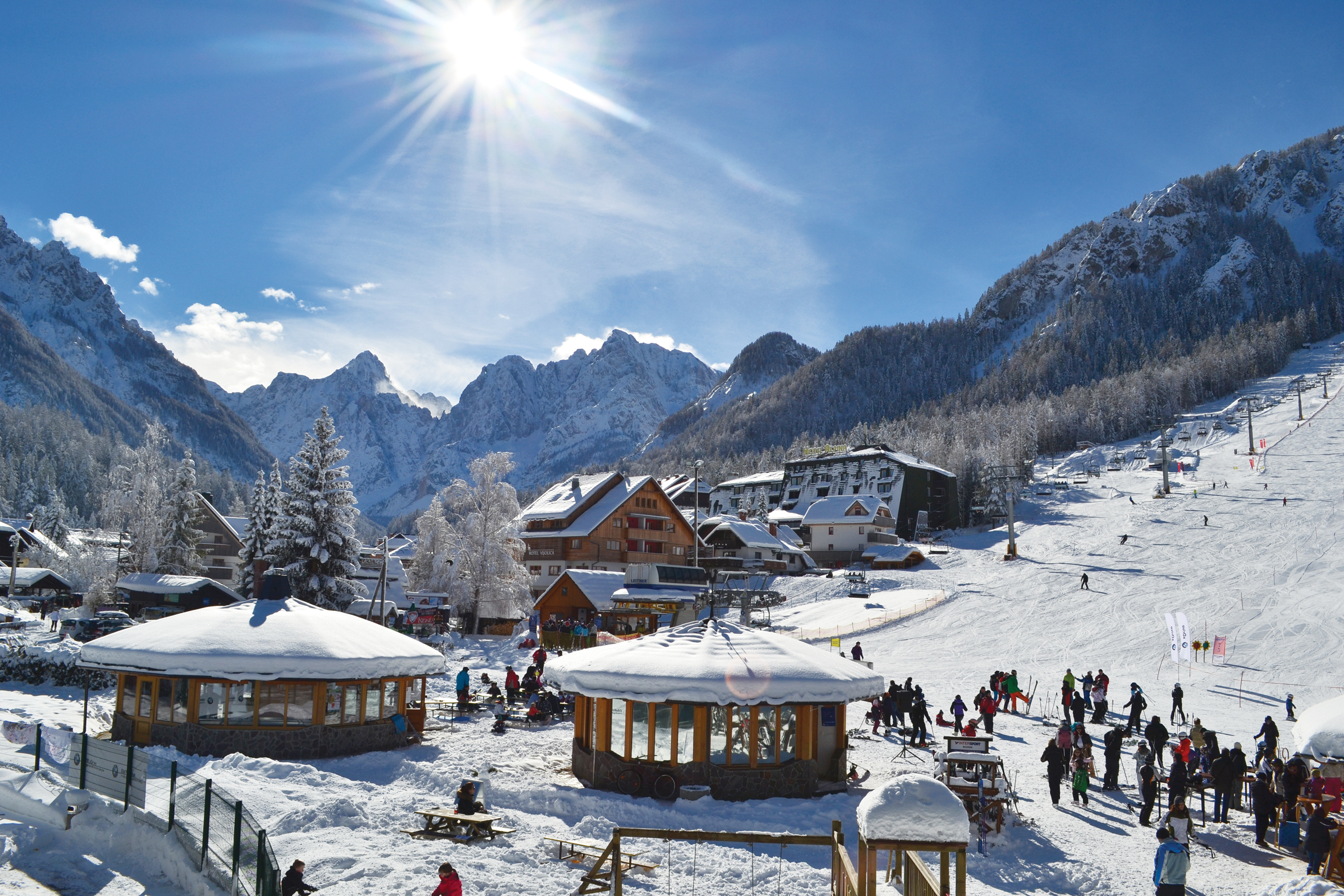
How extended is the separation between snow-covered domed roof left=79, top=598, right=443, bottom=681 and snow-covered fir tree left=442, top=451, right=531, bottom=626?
2887 cm

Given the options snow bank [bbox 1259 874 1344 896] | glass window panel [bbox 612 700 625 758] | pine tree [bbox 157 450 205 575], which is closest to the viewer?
snow bank [bbox 1259 874 1344 896]

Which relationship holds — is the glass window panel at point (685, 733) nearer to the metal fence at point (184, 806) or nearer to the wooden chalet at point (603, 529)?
the metal fence at point (184, 806)

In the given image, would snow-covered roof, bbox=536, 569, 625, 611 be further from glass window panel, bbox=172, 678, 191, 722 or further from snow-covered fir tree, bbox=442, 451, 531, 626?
glass window panel, bbox=172, 678, 191, 722

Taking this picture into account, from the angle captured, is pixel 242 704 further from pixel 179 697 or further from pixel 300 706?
pixel 179 697

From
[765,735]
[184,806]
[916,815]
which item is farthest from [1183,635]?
[184,806]

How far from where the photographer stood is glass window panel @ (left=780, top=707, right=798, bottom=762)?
18.0m

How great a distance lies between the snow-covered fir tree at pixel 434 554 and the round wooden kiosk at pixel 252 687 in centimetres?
3149

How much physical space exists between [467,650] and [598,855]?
104 feet

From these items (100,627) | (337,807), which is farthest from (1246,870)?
(100,627)

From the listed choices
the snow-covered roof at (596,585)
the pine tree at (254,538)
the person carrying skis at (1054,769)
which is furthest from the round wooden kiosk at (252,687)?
the pine tree at (254,538)

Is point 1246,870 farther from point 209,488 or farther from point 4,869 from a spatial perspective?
point 209,488

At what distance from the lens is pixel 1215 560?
52.3 m

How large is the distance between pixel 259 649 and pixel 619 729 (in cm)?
913

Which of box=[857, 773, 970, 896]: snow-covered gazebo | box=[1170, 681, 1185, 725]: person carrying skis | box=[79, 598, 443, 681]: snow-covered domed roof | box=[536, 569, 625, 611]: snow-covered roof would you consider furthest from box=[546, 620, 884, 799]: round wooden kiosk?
box=[536, 569, 625, 611]: snow-covered roof
